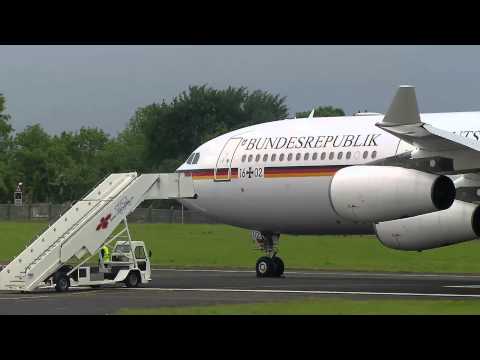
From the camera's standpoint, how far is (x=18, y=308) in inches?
862

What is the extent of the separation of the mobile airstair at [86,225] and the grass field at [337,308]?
625 cm

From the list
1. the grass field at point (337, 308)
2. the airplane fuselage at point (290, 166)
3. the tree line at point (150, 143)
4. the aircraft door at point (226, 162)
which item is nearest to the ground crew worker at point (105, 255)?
the airplane fuselage at point (290, 166)

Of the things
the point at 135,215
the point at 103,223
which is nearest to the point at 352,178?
the point at 103,223

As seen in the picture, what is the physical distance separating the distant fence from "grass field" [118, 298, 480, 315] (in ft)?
162

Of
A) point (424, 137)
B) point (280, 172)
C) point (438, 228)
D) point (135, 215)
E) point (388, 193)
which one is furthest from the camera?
point (135, 215)

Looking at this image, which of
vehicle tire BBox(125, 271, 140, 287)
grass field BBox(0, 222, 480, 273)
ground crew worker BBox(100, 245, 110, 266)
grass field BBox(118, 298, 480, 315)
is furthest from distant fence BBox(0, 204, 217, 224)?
grass field BBox(118, 298, 480, 315)

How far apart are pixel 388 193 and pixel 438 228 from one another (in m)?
3.09

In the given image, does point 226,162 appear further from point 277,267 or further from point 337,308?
point 337,308

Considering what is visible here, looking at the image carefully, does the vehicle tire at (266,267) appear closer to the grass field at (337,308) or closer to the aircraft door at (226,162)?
the aircraft door at (226,162)

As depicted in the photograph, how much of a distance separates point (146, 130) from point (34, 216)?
3290 centimetres

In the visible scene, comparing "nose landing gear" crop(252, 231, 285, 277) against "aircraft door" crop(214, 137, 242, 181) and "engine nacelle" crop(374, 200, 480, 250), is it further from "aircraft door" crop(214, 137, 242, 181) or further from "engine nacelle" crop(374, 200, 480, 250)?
"engine nacelle" crop(374, 200, 480, 250)

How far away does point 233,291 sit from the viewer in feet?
86.6

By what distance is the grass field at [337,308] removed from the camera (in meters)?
19.9
